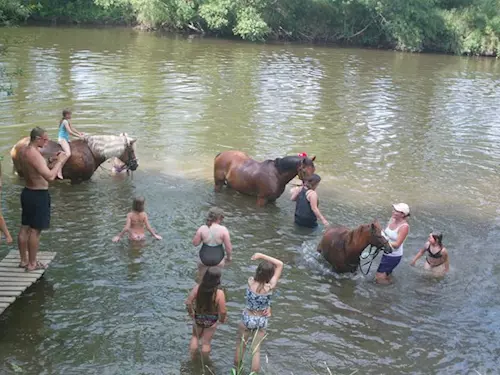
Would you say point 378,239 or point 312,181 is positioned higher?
point 312,181

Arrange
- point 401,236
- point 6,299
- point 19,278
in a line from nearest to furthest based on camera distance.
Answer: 1. point 6,299
2. point 19,278
3. point 401,236

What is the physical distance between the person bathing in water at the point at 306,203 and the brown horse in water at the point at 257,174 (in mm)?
597

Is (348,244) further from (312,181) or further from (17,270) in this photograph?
(17,270)

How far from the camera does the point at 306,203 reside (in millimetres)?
10625

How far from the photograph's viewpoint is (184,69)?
94.6 feet

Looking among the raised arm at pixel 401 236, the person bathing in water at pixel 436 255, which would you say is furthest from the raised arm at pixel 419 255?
the raised arm at pixel 401 236

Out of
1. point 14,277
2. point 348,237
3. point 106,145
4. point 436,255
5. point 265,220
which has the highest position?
point 106,145

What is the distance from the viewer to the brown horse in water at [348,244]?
8.38 m

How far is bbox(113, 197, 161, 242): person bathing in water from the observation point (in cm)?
941

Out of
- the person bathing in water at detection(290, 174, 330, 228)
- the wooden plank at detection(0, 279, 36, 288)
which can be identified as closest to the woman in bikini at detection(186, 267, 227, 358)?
the wooden plank at detection(0, 279, 36, 288)

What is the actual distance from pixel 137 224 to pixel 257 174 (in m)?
3.22

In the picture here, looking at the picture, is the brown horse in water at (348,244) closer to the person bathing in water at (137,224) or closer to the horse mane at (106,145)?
the person bathing in water at (137,224)

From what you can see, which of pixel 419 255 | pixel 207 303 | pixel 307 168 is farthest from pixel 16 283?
pixel 419 255

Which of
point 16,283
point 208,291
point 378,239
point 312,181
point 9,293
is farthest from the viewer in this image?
point 312,181
